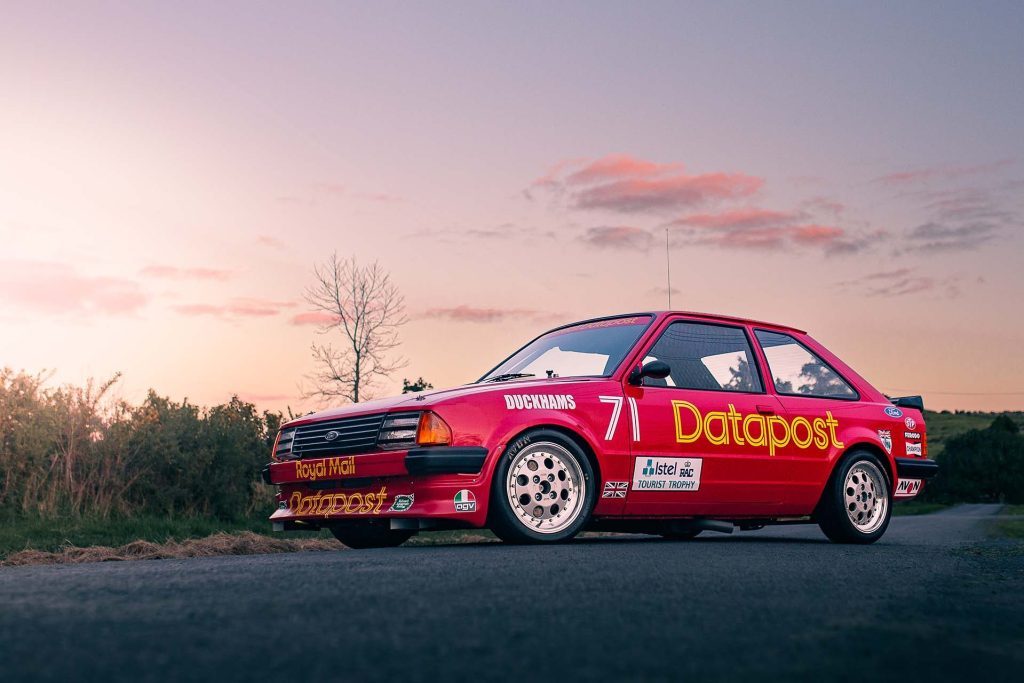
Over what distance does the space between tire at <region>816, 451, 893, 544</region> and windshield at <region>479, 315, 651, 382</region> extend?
231cm

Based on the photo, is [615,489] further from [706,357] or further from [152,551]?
[152,551]

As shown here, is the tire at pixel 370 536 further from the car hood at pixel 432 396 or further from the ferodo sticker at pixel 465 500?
the ferodo sticker at pixel 465 500

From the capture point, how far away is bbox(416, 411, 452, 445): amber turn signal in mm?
7848

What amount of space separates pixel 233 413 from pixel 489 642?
14.5 m

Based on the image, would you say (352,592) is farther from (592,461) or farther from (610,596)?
(592,461)

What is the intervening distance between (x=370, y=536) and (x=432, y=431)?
6.68ft

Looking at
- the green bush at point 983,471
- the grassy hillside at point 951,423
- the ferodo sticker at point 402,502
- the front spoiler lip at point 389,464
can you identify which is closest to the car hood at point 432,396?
the front spoiler lip at point 389,464

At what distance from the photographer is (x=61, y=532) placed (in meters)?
11.7

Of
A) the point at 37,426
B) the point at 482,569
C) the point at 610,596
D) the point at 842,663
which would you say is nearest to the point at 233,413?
the point at 37,426

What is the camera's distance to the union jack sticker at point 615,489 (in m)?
8.34

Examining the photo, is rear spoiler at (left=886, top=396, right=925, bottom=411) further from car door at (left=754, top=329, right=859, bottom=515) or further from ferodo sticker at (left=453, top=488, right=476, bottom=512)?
ferodo sticker at (left=453, top=488, right=476, bottom=512)

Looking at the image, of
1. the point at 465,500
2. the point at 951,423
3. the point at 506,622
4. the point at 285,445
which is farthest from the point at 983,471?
the point at 506,622

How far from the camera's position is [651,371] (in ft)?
27.8

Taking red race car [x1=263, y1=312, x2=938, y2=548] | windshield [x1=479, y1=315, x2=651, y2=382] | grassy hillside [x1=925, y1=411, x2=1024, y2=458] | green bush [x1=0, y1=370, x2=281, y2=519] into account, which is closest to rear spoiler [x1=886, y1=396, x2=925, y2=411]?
red race car [x1=263, y1=312, x2=938, y2=548]
